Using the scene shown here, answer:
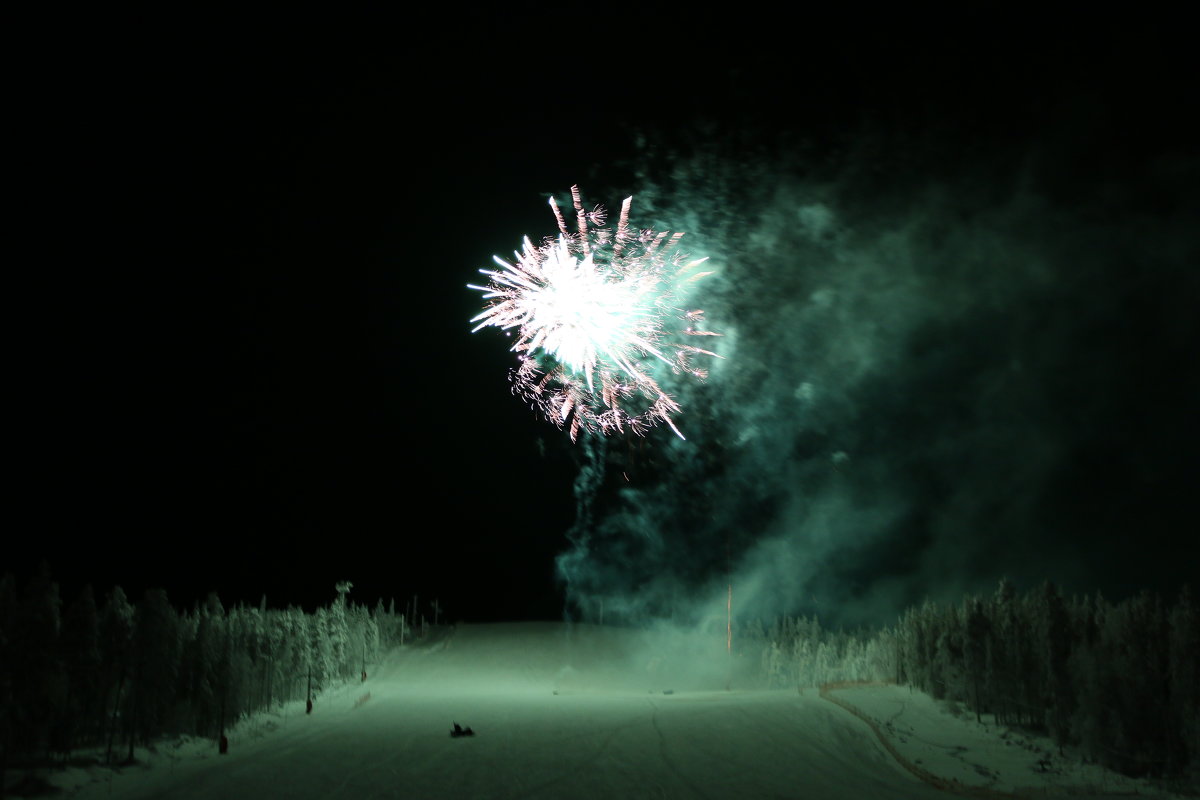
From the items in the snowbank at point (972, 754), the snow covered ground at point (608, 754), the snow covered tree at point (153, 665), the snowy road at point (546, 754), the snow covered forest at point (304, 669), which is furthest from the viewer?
the snow covered tree at point (153, 665)

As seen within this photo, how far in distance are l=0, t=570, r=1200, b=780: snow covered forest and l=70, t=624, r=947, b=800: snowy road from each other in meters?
4.07

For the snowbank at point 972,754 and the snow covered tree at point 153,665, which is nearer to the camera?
the snowbank at point 972,754

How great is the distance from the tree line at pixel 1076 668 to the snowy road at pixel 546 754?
10.2 metres

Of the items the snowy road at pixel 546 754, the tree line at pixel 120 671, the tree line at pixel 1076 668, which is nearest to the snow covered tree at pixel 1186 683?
the tree line at pixel 1076 668

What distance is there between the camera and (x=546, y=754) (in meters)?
32.2

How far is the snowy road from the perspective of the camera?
89.1 ft

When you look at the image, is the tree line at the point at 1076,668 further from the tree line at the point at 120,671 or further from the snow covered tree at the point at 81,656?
the snow covered tree at the point at 81,656

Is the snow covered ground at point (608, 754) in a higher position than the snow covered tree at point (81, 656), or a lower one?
lower

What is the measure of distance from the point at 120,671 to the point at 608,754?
2254 cm

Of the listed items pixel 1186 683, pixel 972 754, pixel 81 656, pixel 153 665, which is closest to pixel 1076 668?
pixel 1186 683

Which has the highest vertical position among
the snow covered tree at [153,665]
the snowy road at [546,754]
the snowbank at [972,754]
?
the snow covered tree at [153,665]

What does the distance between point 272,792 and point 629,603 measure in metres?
78.0

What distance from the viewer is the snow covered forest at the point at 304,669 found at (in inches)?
1339

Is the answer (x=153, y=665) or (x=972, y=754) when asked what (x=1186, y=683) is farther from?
(x=153, y=665)
